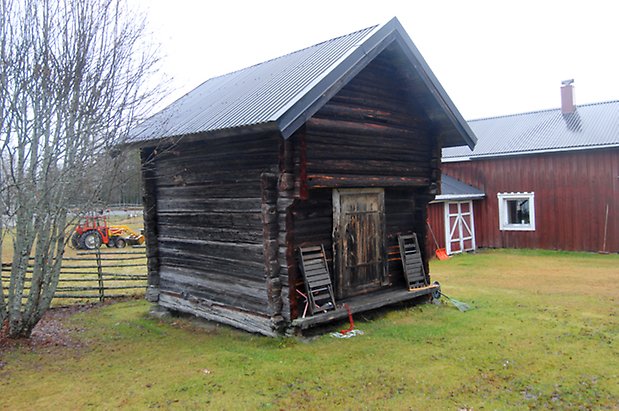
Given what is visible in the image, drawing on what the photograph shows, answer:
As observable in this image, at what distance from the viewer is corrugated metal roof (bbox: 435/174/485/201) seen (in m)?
21.9

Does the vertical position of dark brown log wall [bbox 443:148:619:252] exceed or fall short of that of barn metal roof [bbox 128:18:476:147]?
it falls short

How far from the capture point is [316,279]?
9156 mm

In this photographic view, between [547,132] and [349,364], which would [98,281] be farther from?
[547,132]

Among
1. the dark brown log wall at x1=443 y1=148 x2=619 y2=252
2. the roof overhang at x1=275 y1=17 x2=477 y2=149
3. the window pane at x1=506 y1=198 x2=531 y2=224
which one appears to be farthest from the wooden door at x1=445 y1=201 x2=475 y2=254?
the roof overhang at x1=275 y1=17 x2=477 y2=149

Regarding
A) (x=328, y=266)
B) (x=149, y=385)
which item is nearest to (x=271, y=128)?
(x=328, y=266)

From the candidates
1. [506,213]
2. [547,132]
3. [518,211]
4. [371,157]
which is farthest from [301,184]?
[547,132]

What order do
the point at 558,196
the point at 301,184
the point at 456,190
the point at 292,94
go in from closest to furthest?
the point at 292,94 → the point at 301,184 → the point at 558,196 → the point at 456,190

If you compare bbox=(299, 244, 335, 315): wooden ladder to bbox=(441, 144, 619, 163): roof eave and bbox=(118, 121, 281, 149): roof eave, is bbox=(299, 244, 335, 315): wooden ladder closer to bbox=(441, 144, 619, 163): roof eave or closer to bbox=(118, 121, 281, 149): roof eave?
bbox=(118, 121, 281, 149): roof eave

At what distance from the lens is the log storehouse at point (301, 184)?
8656 mm

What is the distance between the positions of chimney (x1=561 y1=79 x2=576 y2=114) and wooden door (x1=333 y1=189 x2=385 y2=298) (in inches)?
721

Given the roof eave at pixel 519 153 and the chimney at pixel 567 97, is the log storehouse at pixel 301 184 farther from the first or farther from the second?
the chimney at pixel 567 97

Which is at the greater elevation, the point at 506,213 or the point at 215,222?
the point at 215,222

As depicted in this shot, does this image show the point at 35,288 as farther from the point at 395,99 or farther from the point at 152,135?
the point at 395,99

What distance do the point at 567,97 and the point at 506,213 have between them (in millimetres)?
6578
